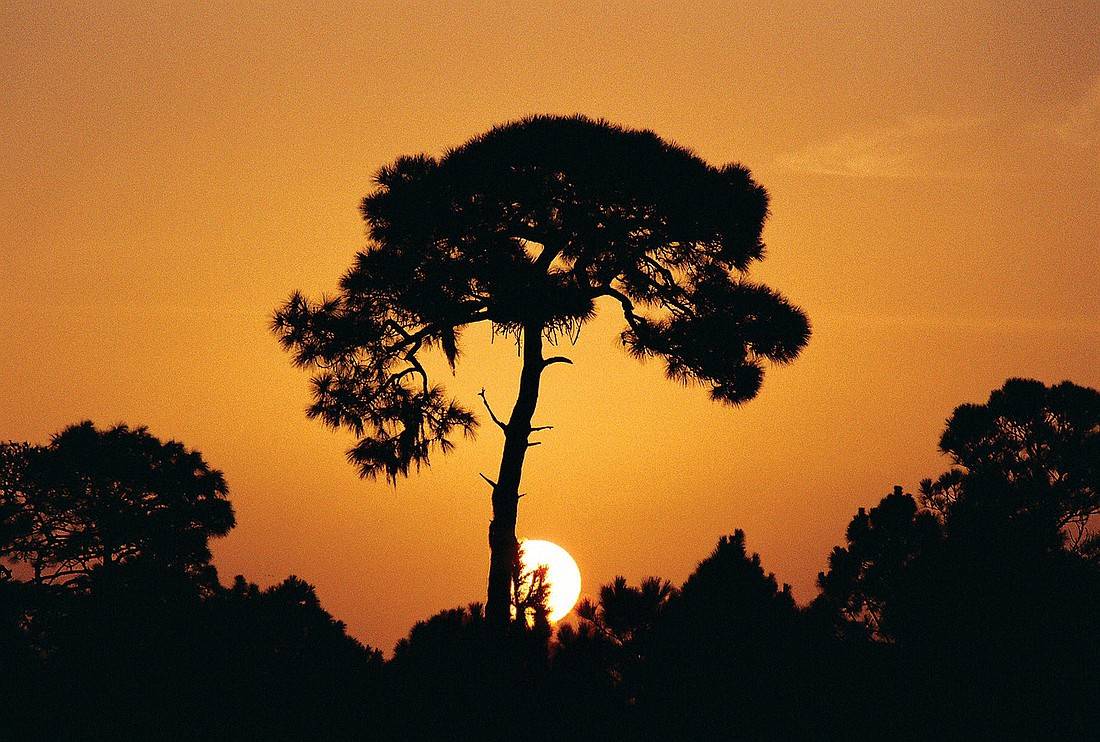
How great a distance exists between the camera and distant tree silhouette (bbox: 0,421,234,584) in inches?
915

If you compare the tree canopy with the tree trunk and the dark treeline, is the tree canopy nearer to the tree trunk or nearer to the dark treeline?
the tree trunk

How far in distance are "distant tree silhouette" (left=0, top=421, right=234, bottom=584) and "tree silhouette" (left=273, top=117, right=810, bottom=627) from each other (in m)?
11.3

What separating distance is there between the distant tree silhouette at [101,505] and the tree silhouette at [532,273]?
444 inches

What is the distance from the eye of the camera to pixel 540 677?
27.5 feet

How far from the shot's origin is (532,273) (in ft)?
45.9

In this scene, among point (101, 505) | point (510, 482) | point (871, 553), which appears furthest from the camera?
point (101, 505)

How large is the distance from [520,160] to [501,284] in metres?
1.98

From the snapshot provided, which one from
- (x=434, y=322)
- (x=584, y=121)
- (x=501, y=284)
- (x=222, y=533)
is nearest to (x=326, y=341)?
(x=434, y=322)

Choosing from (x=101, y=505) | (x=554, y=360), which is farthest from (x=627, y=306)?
(x=101, y=505)

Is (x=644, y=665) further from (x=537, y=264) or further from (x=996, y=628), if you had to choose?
(x=537, y=264)

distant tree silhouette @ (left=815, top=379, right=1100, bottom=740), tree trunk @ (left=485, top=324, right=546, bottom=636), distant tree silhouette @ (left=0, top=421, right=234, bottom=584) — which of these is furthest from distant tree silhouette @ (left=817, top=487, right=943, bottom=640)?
distant tree silhouette @ (left=0, top=421, right=234, bottom=584)

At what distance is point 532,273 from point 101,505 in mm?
15432

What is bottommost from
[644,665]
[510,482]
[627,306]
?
[644,665]

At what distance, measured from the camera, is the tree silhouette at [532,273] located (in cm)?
1428
